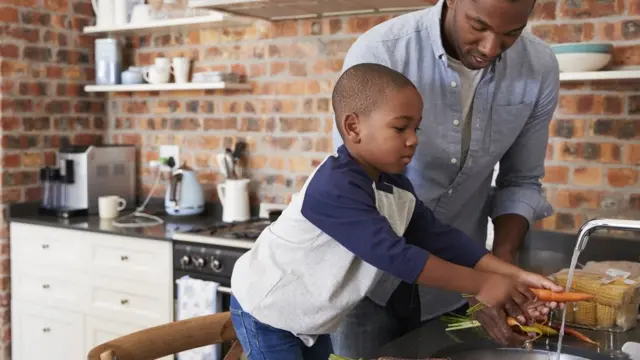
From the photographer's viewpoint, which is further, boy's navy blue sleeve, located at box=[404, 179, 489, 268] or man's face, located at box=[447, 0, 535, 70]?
boy's navy blue sleeve, located at box=[404, 179, 489, 268]

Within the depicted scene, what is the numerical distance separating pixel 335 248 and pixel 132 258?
1964mm

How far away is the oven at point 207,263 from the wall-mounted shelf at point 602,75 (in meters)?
1.33

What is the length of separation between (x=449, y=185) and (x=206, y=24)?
210cm

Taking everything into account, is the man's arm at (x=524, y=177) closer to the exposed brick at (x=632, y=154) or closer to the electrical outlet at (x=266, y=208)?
the exposed brick at (x=632, y=154)

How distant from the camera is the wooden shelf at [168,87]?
3.28 meters

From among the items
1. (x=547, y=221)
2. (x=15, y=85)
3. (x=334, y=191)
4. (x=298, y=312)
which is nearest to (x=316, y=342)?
(x=298, y=312)

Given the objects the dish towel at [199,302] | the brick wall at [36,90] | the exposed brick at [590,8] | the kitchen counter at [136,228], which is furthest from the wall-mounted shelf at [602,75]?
the brick wall at [36,90]

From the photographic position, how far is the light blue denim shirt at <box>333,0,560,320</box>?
1.50 m

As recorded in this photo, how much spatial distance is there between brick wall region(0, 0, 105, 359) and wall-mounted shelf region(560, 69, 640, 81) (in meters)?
2.52

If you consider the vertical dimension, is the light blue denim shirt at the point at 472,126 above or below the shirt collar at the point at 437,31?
below

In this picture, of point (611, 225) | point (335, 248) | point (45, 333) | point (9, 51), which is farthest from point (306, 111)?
point (611, 225)

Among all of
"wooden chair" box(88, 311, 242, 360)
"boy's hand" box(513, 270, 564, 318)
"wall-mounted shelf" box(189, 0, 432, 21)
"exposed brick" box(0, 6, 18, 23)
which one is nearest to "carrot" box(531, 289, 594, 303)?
"boy's hand" box(513, 270, 564, 318)

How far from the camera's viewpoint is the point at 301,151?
3283 mm

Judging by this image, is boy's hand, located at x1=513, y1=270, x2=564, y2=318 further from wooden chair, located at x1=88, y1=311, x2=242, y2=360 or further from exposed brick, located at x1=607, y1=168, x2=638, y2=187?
exposed brick, located at x1=607, y1=168, x2=638, y2=187
